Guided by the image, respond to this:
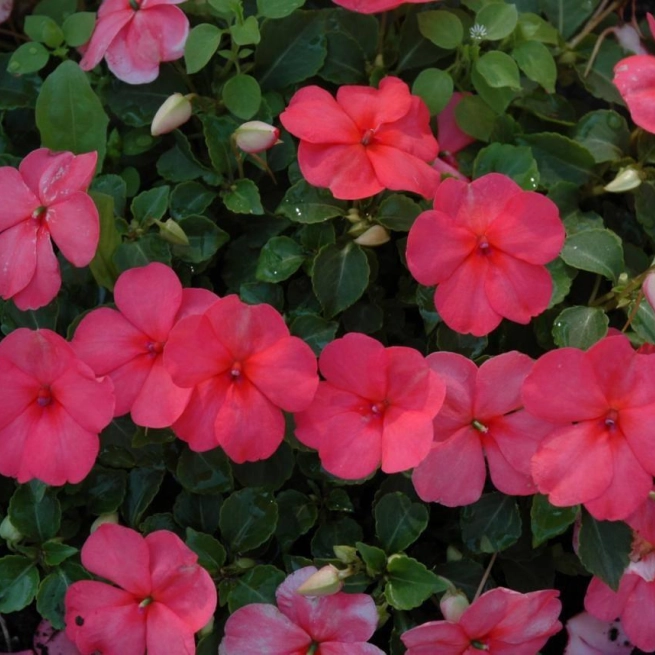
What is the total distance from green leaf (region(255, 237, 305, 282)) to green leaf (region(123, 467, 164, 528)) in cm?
34

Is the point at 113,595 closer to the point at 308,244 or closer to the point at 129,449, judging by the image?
the point at 129,449

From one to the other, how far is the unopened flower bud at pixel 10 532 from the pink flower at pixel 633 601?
2.69 ft

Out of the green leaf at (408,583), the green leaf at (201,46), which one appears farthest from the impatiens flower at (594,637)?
the green leaf at (201,46)

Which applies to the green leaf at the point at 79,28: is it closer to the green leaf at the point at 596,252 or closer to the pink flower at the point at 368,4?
the pink flower at the point at 368,4

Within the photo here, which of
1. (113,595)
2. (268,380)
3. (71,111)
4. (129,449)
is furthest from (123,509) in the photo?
(71,111)

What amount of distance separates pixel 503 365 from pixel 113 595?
575 mm

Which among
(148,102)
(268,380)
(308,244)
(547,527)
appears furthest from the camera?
(148,102)

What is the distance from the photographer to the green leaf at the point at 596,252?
1276mm

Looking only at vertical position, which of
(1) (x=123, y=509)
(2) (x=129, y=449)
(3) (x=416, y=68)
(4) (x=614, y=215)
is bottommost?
(1) (x=123, y=509)

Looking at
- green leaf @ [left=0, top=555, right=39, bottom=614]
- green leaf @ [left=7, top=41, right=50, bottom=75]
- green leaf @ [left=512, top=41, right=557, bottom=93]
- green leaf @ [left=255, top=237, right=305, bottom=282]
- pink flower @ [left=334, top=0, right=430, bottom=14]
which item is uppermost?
pink flower @ [left=334, top=0, right=430, bottom=14]

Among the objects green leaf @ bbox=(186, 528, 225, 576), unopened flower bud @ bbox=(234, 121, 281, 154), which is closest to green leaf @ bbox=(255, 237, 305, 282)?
unopened flower bud @ bbox=(234, 121, 281, 154)

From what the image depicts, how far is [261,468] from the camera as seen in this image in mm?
1302

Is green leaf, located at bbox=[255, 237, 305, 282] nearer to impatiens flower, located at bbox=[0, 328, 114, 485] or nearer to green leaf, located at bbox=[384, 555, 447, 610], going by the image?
impatiens flower, located at bbox=[0, 328, 114, 485]

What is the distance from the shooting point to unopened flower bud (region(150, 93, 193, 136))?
4.23ft
